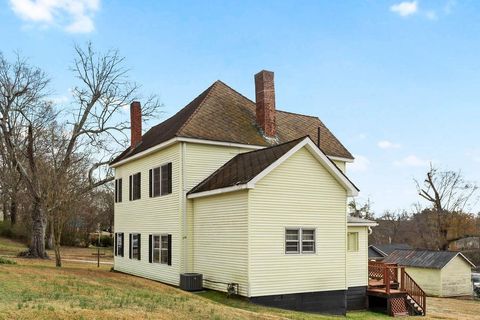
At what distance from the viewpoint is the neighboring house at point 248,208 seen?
15.9 m

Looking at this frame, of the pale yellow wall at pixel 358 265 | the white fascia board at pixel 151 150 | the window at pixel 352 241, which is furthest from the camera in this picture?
the window at pixel 352 241

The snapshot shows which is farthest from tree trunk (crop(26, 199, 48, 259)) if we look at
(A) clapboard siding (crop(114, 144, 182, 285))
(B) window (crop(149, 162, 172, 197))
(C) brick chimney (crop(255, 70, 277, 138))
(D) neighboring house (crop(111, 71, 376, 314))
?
(C) brick chimney (crop(255, 70, 277, 138))

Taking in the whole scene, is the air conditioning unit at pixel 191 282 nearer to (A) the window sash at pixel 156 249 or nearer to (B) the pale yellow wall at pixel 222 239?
(B) the pale yellow wall at pixel 222 239

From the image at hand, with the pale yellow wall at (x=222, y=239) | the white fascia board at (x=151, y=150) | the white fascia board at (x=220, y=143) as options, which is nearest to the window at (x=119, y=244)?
the white fascia board at (x=151, y=150)

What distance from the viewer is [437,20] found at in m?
17.6

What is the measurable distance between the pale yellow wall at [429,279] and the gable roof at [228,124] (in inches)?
733

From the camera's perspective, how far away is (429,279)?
37219 mm

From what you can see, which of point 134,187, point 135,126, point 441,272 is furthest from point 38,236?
point 441,272

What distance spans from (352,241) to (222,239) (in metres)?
7.39

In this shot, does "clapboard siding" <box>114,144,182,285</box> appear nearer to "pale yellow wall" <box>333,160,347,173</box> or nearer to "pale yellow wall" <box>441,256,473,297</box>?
"pale yellow wall" <box>333,160,347,173</box>

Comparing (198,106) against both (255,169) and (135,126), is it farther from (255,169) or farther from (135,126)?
(135,126)

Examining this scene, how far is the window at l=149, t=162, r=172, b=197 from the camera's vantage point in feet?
65.1

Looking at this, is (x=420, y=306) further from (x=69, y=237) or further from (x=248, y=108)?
(x=69, y=237)

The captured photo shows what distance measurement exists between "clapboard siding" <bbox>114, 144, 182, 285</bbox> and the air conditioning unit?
106 cm
